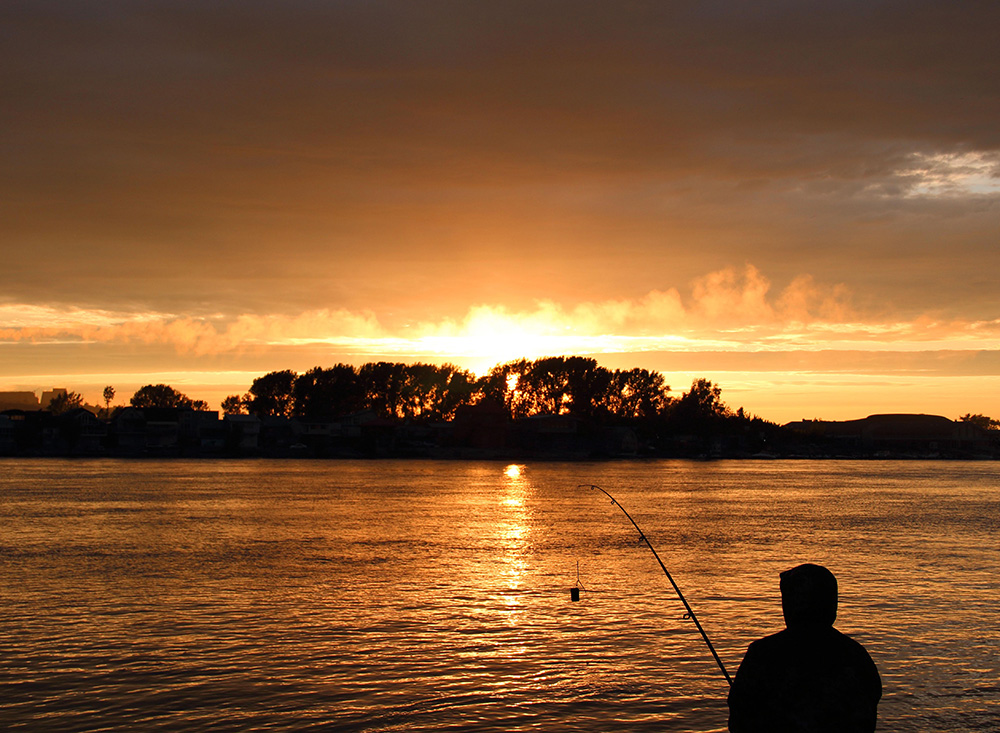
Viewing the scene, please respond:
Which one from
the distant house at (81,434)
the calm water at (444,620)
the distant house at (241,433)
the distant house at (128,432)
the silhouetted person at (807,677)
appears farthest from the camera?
the distant house at (241,433)

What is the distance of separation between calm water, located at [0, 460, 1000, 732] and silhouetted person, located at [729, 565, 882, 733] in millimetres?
9041

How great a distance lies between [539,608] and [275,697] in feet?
30.7

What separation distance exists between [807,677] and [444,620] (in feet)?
54.7

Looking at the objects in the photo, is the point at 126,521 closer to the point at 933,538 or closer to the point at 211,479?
the point at 933,538

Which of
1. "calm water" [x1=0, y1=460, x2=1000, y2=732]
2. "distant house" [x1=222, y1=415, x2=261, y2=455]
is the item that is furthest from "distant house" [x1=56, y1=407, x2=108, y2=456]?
"calm water" [x1=0, y1=460, x2=1000, y2=732]

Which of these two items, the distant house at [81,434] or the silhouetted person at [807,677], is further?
the distant house at [81,434]

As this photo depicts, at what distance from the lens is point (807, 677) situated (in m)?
4.85

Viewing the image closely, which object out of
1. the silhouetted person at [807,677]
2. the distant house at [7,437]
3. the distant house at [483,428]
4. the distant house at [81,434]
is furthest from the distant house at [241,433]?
the silhouetted person at [807,677]

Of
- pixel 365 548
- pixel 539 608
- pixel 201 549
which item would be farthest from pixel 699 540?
pixel 201 549

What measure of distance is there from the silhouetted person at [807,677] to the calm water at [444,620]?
29.7 feet

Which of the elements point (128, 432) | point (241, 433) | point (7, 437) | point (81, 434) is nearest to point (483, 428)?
point (241, 433)

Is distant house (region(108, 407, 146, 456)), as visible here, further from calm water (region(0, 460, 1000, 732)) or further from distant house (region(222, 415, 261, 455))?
calm water (region(0, 460, 1000, 732))

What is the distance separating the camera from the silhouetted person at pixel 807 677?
15.8 ft

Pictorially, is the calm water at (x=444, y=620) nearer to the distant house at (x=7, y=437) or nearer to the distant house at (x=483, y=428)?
the distant house at (x=7, y=437)
